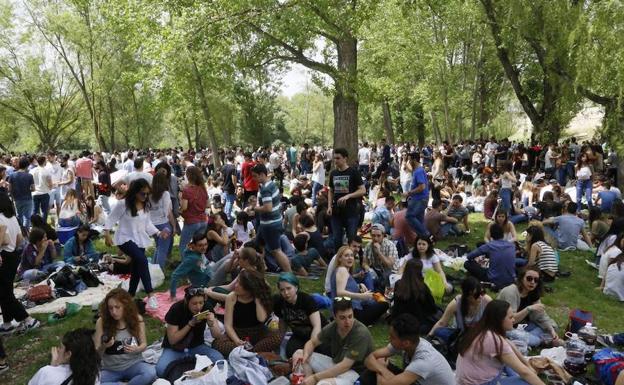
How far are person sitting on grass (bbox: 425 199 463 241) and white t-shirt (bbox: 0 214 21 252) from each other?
6.73m

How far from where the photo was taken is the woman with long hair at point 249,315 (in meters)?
5.02

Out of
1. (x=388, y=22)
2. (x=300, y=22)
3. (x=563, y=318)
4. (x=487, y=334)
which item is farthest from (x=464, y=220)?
(x=388, y=22)

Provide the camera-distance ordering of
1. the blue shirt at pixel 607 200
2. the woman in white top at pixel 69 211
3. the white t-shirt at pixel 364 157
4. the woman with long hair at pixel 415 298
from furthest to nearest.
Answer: the white t-shirt at pixel 364 157 → the blue shirt at pixel 607 200 → the woman in white top at pixel 69 211 → the woman with long hair at pixel 415 298

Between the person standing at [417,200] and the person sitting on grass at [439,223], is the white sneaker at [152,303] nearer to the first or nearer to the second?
the person standing at [417,200]

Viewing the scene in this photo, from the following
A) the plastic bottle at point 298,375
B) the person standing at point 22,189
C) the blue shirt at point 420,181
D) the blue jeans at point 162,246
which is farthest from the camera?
the person standing at point 22,189

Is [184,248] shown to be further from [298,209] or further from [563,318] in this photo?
[563,318]

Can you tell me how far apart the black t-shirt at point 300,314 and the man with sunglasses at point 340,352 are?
0.42 metres

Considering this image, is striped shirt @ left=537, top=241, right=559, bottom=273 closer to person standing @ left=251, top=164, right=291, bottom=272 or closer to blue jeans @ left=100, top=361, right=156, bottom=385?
person standing @ left=251, top=164, right=291, bottom=272

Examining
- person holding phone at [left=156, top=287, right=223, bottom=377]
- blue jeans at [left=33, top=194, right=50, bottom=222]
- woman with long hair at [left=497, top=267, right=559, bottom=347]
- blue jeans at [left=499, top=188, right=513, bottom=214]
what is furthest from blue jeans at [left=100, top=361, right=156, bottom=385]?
blue jeans at [left=499, top=188, right=513, bottom=214]

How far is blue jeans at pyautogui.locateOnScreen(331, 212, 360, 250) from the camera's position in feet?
24.5

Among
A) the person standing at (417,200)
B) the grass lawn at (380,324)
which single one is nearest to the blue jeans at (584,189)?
the grass lawn at (380,324)

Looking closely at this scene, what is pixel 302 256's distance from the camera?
8.06 metres

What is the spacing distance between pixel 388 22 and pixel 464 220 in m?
18.3

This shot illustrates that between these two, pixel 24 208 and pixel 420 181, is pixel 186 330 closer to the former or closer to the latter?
pixel 420 181
